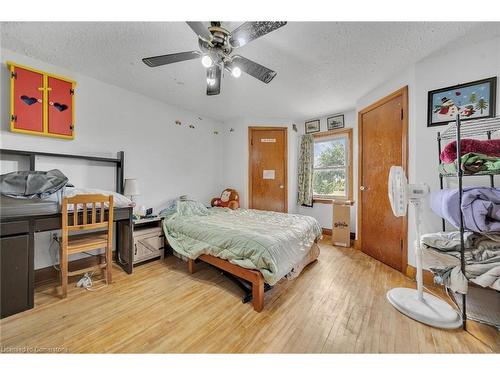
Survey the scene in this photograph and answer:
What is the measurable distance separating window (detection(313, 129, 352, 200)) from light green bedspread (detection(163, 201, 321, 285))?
5.44 feet

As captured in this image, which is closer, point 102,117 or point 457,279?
point 457,279

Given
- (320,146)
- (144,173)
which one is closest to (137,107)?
(144,173)

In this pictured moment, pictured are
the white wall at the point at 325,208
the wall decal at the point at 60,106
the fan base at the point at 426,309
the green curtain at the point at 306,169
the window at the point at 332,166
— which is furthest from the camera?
the green curtain at the point at 306,169

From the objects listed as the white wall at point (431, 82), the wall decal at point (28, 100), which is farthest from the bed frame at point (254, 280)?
the wall decal at point (28, 100)

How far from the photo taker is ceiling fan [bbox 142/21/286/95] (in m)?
1.28

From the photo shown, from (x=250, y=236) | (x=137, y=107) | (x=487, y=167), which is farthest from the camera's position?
(x=137, y=107)

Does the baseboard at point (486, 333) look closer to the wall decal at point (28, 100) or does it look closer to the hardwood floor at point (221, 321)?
the hardwood floor at point (221, 321)

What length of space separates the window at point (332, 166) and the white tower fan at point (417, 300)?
224 centimetres

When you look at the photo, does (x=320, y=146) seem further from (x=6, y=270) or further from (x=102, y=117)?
(x=6, y=270)

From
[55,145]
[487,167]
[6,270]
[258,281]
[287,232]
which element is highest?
[55,145]

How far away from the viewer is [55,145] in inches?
87.0

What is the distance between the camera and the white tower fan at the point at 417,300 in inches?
55.1

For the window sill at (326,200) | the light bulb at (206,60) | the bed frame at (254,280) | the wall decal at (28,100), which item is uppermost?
the light bulb at (206,60)

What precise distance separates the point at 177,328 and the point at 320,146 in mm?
3874
